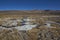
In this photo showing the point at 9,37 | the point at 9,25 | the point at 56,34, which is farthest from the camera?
the point at 9,25

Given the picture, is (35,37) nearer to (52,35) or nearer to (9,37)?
(52,35)

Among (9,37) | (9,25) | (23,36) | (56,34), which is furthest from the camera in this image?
(9,25)

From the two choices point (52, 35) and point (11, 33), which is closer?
point (11, 33)

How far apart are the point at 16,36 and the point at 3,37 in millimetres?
547

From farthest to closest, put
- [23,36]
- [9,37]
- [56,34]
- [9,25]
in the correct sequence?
1. [9,25]
2. [56,34]
3. [23,36]
4. [9,37]

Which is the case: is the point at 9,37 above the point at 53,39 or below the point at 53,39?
above

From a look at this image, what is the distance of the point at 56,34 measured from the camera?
6684 millimetres

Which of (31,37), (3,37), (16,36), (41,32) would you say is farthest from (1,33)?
(41,32)

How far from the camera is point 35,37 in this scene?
6.38 metres

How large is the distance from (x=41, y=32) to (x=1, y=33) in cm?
186

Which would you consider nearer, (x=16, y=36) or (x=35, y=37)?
(x=16, y=36)

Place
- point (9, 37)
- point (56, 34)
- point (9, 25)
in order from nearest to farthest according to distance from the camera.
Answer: point (9, 37)
point (56, 34)
point (9, 25)

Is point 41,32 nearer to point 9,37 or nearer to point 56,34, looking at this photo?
point 56,34

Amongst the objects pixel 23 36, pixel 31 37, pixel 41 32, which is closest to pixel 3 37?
pixel 23 36
